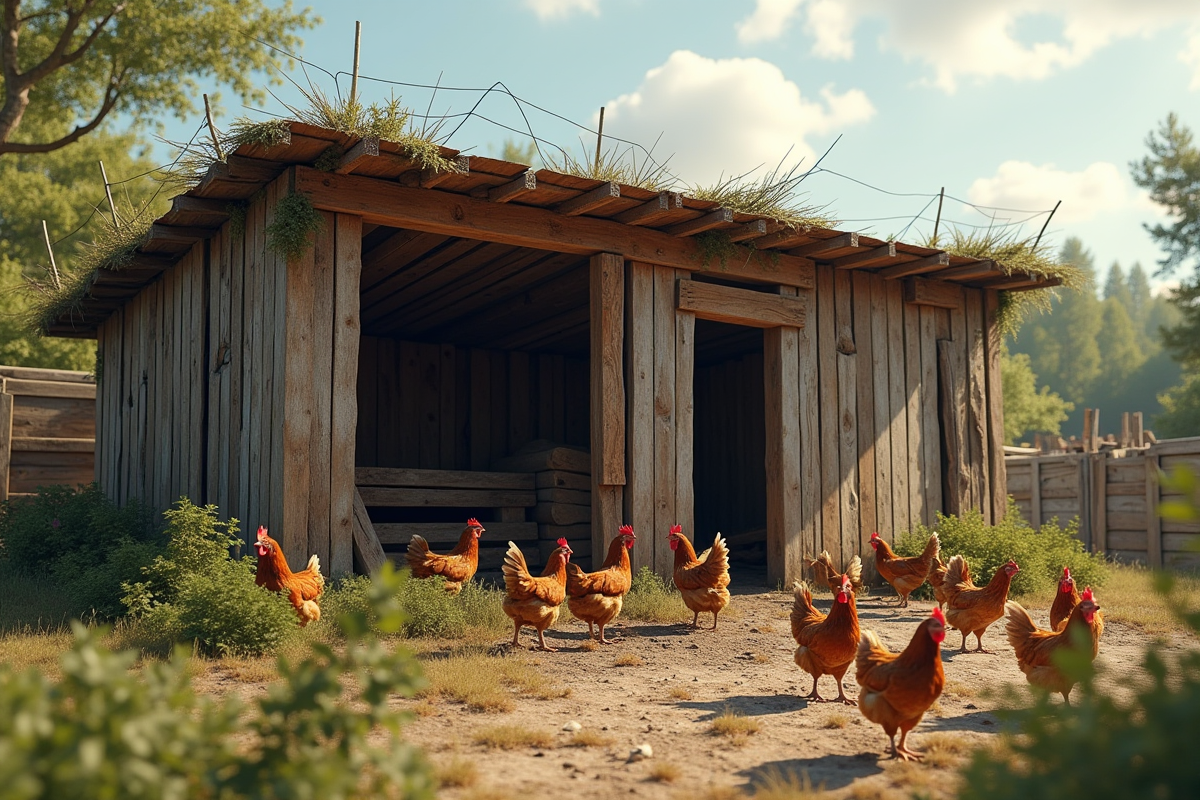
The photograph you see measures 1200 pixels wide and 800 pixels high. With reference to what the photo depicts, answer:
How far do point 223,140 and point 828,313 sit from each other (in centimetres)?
702

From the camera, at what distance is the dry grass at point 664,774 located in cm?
425

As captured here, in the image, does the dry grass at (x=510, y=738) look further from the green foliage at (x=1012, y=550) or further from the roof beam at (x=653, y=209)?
the green foliage at (x=1012, y=550)

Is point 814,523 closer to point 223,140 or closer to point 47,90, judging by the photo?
point 223,140

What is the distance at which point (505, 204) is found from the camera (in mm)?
9367

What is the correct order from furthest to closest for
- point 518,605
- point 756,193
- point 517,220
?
1. point 756,193
2. point 517,220
3. point 518,605

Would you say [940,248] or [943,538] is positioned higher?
[940,248]

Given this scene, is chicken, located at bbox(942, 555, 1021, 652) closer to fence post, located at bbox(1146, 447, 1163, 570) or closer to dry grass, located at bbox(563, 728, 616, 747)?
dry grass, located at bbox(563, 728, 616, 747)

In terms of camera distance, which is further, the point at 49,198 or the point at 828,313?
the point at 49,198

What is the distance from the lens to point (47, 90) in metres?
23.2

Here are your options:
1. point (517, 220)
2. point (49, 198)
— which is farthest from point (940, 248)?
point (49, 198)

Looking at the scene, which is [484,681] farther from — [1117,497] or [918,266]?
[1117,497]

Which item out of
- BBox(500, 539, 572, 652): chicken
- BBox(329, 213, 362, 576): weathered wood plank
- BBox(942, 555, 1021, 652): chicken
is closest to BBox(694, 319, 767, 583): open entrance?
BBox(329, 213, 362, 576): weathered wood plank

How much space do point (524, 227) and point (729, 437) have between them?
28.6ft

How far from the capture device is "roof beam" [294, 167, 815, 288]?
338 inches
